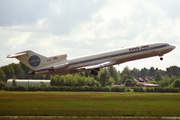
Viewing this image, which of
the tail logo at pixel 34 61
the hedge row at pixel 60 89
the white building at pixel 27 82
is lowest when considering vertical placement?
the hedge row at pixel 60 89

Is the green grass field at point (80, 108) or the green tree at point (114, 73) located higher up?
the green tree at point (114, 73)

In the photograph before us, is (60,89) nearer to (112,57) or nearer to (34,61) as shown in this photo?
(34,61)

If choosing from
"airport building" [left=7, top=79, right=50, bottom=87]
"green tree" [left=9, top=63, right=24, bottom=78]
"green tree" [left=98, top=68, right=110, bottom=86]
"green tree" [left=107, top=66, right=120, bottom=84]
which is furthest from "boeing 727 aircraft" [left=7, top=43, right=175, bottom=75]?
"green tree" [left=107, top=66, right=120, bottom=84]

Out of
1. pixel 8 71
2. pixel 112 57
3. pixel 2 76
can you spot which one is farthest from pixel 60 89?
Answer: pixel 112 57

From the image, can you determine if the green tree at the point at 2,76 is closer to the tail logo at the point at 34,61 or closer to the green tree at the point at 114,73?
the tail logo at the point at 34,61

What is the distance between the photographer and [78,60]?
219 feet

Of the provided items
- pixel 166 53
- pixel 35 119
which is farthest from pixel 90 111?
pixel 166 53

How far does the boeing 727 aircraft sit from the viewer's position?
66.4m

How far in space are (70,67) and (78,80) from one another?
64.9 feet

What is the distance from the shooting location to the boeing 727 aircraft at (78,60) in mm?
66438

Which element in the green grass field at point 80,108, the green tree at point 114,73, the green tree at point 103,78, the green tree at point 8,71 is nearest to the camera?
the green grass field at point 80,108

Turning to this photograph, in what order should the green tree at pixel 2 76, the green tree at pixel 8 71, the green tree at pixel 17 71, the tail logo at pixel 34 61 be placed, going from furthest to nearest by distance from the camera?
the green tree at pixel 17 71
the green tree at pixel 8 71
the green tree at pixel 2 76
the tail logo at pixel 34 61

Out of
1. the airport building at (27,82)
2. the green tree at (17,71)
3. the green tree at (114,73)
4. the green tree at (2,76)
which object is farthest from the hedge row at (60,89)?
the green tree at (114,73)

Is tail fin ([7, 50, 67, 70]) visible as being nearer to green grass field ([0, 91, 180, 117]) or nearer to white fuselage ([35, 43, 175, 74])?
white fuselage ([35, 43, 175, 74])
